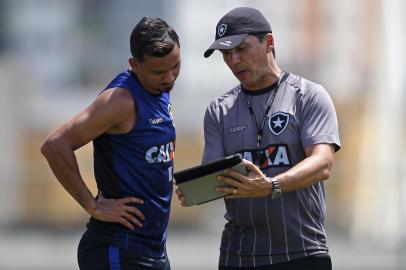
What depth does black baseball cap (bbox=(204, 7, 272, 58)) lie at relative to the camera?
6.18 metres

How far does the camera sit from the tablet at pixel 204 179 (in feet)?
18.8

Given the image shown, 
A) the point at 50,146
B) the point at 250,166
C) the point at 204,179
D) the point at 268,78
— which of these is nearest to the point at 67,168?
the point at 50,146

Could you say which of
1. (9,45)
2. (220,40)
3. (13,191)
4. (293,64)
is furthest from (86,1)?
(220,40)

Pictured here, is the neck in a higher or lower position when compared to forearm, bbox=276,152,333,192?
higher

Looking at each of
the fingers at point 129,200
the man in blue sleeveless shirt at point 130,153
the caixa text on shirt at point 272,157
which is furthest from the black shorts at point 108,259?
the caixa text on shirt at point 272,157

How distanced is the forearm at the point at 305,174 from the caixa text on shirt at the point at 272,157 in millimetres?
183

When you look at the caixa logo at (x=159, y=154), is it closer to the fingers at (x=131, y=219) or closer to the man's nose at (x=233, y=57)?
the fingers at (x=131, y=219)

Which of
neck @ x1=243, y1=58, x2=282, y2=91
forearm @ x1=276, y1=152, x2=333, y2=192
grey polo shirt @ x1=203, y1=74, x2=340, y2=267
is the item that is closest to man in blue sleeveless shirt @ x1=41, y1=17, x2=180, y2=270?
grey polo shirt @ x1=203, y1=74, x2=340, y2=267

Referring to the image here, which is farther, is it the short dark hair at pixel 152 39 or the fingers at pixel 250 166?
the short dark hair at pixel 152 39

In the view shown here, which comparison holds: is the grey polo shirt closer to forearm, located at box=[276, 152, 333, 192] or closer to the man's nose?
forearm, located at box=[276, 152, 333, 192]

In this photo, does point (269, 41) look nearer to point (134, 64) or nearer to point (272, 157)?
point (272, 157)

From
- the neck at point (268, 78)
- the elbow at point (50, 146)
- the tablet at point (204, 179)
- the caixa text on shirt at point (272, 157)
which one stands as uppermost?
the neck at point (268, 78)

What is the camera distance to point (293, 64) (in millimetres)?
24906

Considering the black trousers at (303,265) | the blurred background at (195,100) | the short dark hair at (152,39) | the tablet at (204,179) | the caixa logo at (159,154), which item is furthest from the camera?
the blurred background at (195,100)
